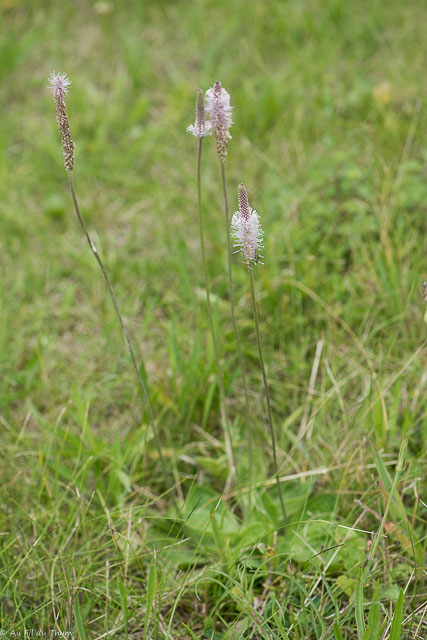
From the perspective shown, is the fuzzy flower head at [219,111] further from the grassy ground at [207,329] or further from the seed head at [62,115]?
the grassy ground at [207,329]

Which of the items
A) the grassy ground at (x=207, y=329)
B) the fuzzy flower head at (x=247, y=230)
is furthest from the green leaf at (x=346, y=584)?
the fuzzy flower head at (x=247, y=230)

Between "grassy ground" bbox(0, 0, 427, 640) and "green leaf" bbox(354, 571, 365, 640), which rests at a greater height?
"grassy ground" bbox(0, 0, 427, 640)

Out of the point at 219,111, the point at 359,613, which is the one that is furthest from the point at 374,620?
the point at 219,111

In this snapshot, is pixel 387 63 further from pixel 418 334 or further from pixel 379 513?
pixel 379 513

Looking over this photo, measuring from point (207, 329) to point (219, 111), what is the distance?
46.6 inches

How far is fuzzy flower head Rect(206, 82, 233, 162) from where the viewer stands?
1.43 m

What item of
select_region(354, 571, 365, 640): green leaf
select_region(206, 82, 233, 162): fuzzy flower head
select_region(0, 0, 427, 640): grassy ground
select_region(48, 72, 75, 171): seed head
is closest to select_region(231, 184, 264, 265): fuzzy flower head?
select_region(206, 82, 233, 162): fuzzy flower head

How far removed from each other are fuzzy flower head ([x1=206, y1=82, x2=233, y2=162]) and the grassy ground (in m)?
0.88

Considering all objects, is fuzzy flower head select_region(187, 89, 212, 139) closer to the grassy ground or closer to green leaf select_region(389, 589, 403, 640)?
the grassy ground

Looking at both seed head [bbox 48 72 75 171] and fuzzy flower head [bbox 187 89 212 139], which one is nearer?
seed head [bbox 48 72 75 171]

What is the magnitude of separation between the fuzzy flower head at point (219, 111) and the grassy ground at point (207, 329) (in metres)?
0.88

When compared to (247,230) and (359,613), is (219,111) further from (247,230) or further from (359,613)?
(359,613)

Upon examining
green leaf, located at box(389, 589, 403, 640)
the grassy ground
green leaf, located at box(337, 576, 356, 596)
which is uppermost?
the grassy ground

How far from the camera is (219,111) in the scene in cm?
144
